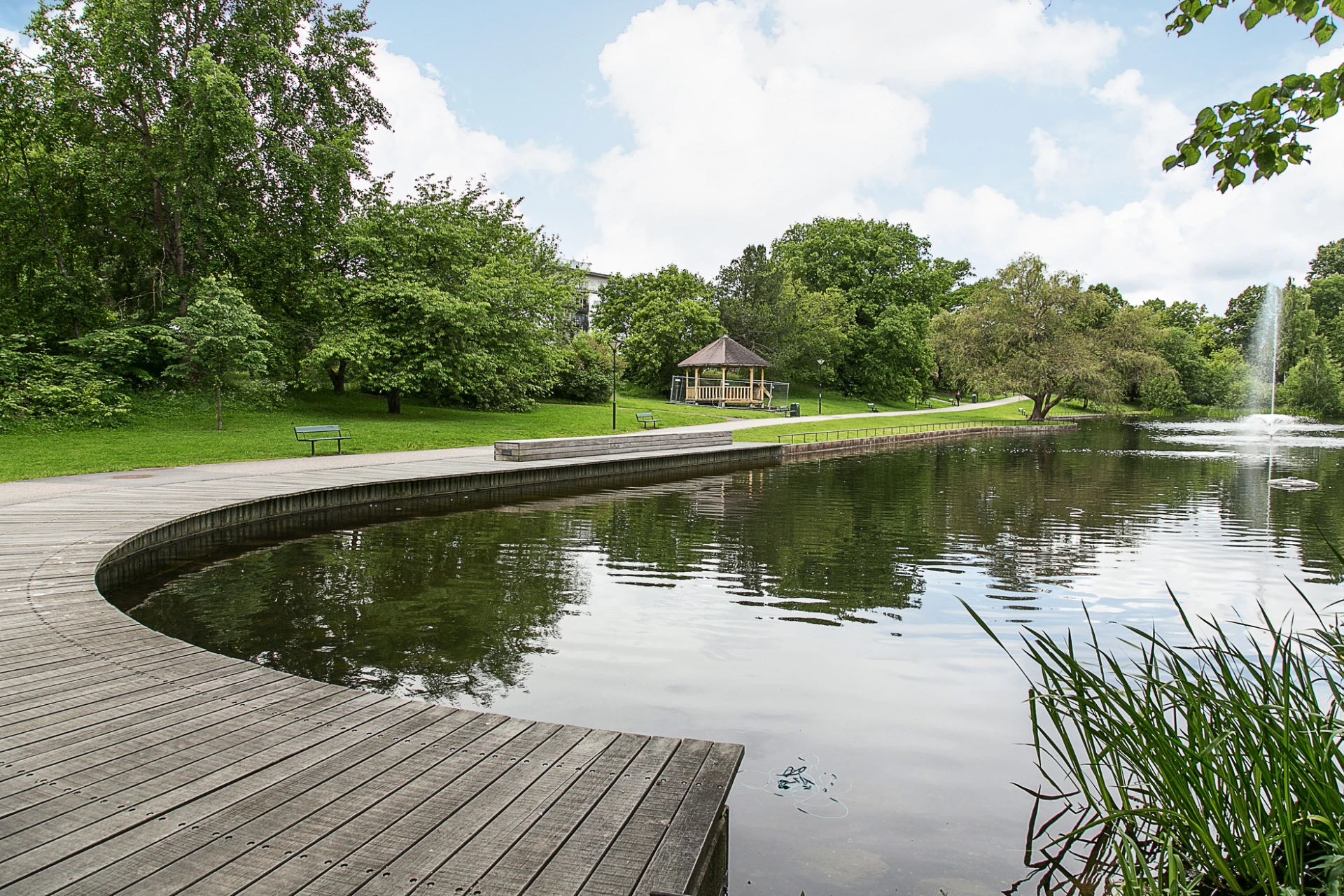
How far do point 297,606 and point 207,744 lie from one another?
13.4 ft

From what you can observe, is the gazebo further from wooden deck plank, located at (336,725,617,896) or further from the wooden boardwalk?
wooden deck plank, located at (336,725,617,896)

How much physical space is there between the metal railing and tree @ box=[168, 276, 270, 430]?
15.1 metres

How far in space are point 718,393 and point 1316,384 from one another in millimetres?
40895

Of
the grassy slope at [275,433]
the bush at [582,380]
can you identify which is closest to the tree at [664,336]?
the bush at [582,380]

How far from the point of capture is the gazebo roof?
41.1 meters

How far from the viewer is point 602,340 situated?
5016 cm

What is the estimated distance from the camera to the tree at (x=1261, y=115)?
3.26m

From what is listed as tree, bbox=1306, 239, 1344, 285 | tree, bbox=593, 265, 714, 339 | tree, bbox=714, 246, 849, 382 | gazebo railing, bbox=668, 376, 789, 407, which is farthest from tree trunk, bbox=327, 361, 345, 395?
tree, bbox=1306, 239, 1344, 285

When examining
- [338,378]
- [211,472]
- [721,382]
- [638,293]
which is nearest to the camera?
[211,472]

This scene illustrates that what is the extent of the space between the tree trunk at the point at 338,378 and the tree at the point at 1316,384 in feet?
190

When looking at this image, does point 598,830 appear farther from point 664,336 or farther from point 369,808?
point 664,336

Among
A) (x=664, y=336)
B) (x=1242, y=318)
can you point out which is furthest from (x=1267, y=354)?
(x=664, y=336)

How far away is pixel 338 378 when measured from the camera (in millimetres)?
28922

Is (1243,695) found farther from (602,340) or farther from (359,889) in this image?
(602,340)
